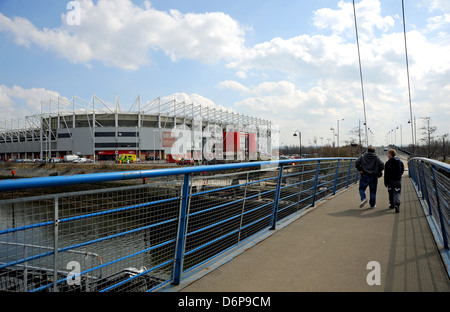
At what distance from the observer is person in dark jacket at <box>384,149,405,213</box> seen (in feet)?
20.3

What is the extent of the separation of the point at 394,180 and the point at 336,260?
13.1 feet

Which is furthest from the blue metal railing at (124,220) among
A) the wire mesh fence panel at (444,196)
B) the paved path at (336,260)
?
the wire mesh fence panel at (444,196)

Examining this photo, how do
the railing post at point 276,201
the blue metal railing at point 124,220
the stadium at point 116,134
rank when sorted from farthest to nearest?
the stadium at point 116,134, the railing post at point 276,201, the blue metal railing at point 124,220

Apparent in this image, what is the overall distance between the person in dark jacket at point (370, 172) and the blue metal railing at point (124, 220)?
2.58 metres

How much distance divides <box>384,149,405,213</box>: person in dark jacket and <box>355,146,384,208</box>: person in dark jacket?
19cm

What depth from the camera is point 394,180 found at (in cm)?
638

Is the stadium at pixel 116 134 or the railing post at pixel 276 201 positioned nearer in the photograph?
the railing post at pixel 276 201

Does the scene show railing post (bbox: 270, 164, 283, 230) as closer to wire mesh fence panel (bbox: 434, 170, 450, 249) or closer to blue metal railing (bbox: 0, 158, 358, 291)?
blue metal railing (bbox: 0, 158, 358, 291)

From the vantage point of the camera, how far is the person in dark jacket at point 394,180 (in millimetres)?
6187

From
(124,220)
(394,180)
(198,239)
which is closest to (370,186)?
(394,180)

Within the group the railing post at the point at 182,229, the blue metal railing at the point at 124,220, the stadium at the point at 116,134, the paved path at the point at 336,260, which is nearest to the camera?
the blue metal railing at the point at 124,220

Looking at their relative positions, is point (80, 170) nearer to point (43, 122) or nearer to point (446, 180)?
point (43, 122)

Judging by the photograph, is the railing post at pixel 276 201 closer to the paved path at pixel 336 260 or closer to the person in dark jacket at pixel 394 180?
the paved path at pixel 336 260

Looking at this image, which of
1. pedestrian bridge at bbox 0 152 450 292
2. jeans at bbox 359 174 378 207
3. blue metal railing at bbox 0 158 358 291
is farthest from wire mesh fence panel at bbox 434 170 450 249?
jeans at bbox 359 174 378 207
